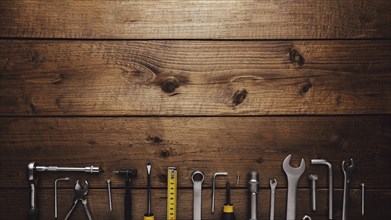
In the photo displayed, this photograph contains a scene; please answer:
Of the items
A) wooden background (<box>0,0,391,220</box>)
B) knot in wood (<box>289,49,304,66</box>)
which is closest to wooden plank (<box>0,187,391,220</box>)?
wooden background (<box>0,0,391,220</box>)

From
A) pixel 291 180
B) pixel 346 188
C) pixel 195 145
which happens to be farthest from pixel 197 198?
pixel 346 188

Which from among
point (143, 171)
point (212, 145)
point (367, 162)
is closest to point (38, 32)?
point (143, 171)

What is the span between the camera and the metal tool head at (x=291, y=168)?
1.71 m

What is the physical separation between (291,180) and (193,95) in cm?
45

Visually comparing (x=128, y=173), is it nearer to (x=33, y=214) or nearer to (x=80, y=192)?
(x=80, y=192)

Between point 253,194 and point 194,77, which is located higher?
point 194,77

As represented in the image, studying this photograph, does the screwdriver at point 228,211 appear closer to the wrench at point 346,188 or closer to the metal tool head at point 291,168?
the metal tool head at point 291,168

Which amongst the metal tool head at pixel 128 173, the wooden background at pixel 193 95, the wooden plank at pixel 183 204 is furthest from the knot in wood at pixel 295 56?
the metal tool head at pixel 128 173

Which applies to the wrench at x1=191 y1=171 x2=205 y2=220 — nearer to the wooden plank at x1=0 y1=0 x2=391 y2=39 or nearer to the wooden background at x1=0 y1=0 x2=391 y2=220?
the wooden background at x1=0 y1=0 x2=391 y2=220

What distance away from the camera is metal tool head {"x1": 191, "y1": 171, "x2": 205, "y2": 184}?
171 cm

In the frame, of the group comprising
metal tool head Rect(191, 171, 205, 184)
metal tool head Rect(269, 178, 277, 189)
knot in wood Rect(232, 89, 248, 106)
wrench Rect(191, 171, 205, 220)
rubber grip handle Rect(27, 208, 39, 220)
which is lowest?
rubber grip handle Rect(27, 208, 39, 220)

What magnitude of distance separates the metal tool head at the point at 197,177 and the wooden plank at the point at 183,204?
43 millimetres

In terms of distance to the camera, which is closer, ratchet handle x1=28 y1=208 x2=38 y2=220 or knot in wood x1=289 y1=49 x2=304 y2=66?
ratchet handle x1=28 y1=208 x2=38 y2=220

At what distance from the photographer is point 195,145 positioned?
1.73 meters
